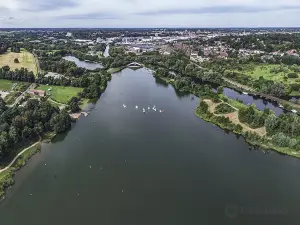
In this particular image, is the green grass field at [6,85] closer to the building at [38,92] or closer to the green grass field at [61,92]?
the green grass field at [61,92]

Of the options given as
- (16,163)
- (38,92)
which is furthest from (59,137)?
(38,92)

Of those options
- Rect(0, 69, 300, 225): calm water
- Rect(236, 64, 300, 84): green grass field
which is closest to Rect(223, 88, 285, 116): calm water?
Rect(236, 64, 300, 84): green grass field

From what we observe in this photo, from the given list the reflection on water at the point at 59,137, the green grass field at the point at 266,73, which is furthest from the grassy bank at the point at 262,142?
the green grass field at the point at 266,73

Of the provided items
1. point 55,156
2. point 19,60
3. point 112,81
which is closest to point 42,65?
point 19,60

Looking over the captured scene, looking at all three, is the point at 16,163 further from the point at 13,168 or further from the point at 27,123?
the point at 27,123

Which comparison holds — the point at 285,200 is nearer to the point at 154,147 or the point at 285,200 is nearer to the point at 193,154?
the point at 193,154

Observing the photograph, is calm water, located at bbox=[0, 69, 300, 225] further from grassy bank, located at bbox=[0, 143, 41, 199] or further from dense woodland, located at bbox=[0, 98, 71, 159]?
dense woodland, located at bbox=[0, 98, 71, 159]
